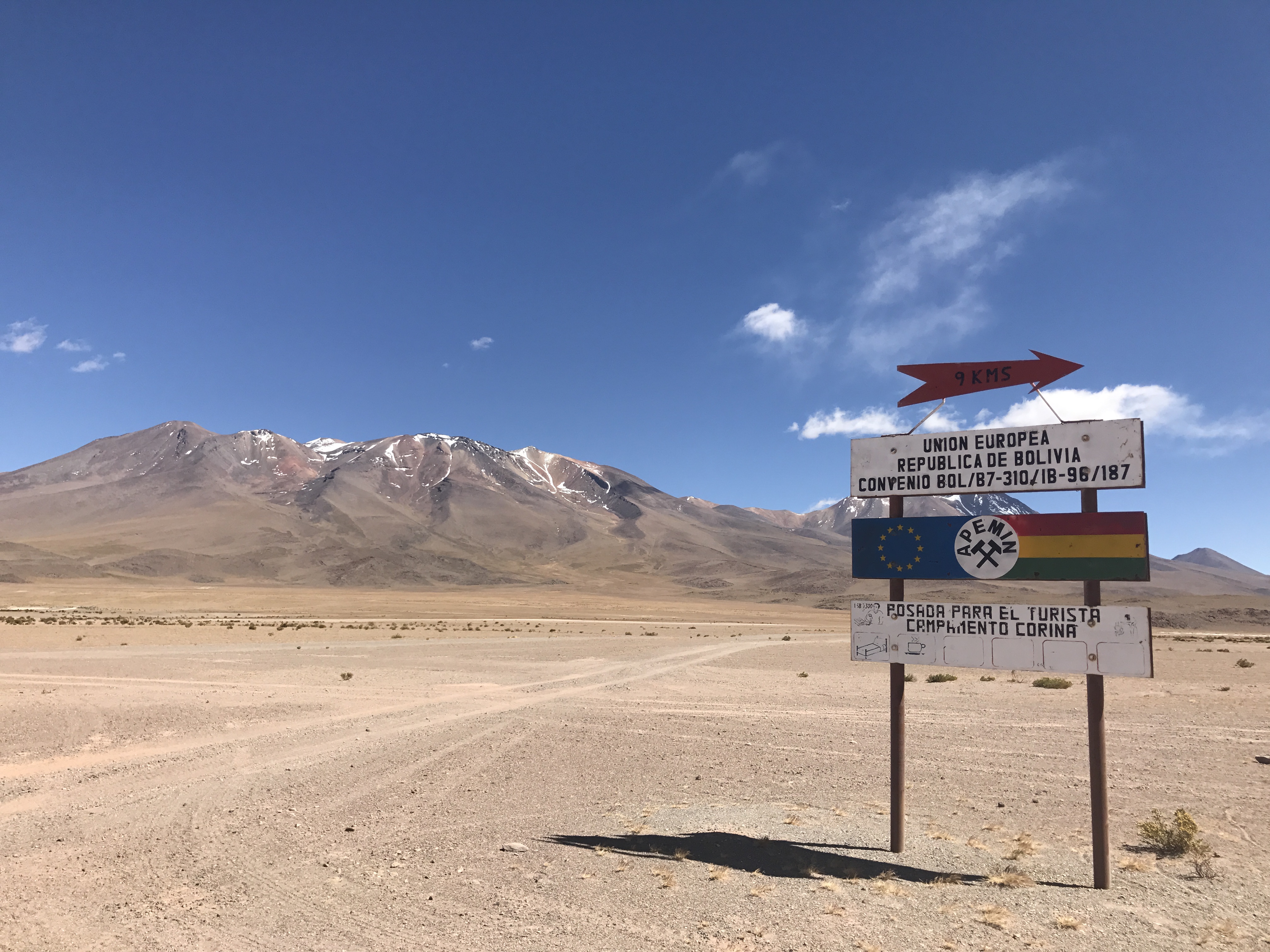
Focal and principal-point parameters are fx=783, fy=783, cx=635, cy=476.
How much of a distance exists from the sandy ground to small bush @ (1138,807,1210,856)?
0.30 m

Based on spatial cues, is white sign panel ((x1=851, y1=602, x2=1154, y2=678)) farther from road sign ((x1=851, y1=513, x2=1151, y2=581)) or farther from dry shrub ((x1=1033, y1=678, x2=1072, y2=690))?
dry shrub ((x1=1033, y1=678, x2=1072, y2=690))

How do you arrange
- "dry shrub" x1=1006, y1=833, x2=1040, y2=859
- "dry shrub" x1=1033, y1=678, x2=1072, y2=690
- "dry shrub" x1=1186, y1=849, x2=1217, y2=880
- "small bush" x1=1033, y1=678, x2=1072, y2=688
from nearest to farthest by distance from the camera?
1. "dry shrub" x1=1186, y1=849, x2=1217, y2=880
2. "dry shrub" x1=1006, y1=833, x2=1040, y2=859
3. "dry shrub" x1=1033, y1=678, x2=1072, y2=690
4. "small bush" x1=1033, y1=678, x2=1072, y2=688

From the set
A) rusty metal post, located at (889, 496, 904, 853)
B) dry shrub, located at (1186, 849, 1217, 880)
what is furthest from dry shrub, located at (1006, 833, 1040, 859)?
dry shrub, located at (1186, 849, 1217, 880)

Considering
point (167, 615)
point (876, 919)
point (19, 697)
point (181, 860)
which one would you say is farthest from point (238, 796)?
point (167, 615)

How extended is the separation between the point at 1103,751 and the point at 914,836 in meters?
2.40

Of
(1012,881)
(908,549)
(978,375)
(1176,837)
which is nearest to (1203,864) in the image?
(1176,837)

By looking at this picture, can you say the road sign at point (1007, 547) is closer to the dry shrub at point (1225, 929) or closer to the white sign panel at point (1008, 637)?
the white sign panel at point (1008, 637)

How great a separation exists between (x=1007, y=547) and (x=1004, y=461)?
90 cm

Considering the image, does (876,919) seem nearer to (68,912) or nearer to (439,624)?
(68,912)

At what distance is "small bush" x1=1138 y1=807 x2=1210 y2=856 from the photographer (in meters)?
8.01

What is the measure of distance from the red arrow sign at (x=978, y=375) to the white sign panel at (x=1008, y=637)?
2359 millimetres

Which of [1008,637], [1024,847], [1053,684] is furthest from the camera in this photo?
[1053,684]

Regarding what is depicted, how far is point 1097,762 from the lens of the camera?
24.4ft

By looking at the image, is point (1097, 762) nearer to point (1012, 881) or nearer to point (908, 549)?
point (1012, 881)
